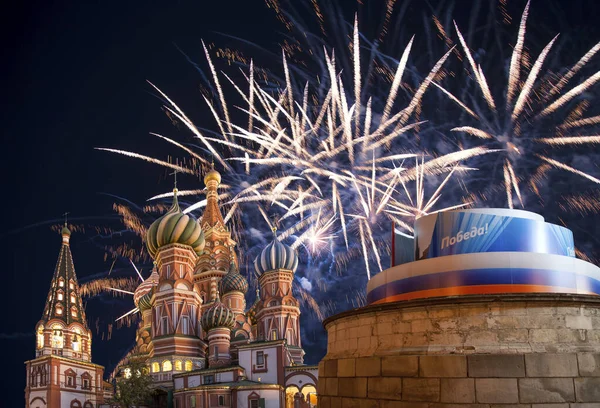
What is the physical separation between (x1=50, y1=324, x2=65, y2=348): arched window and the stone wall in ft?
125

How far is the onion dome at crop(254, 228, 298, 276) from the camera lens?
51219mm

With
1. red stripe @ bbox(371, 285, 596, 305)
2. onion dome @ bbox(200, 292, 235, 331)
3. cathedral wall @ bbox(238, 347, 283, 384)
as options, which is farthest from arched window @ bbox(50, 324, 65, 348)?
red stripe @ bbox(371, 285, 596, 305)

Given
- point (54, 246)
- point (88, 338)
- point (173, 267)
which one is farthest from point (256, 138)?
point (54, 246)

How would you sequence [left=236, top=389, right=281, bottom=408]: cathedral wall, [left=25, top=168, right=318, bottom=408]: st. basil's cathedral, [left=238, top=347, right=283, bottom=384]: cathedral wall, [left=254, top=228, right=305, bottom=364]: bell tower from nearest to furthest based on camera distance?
[left=236, top=389, right=281, bottom=408]: cathedral wall
[left=25, top=168, right=318, bottom=408]: st. basil's cathedral
[left=238, top=347, right=283, bottom=384]: cathedral wall
[left=254, top=228, right=305, bottom=364]: bell tower

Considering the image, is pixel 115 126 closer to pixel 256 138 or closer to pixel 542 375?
pixel 256 138

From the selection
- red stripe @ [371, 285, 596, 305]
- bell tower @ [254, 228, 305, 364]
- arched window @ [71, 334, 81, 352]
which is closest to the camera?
red stripe @ [371, 285, 596, 305]

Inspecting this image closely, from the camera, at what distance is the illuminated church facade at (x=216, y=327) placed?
3958 cm

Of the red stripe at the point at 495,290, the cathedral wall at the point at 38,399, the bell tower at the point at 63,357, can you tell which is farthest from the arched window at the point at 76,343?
the red stripe at the point at 495,290

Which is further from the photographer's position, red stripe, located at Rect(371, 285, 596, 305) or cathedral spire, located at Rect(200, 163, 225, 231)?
cathedral spire, located at Rect(200, 163, 225, 231)

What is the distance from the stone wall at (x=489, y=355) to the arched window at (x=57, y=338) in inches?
1505

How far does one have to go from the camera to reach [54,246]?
2574 inches

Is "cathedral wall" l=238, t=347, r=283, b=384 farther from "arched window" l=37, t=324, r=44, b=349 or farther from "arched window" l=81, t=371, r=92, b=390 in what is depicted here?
"arched window" l=37, t=324, r=44, b=349

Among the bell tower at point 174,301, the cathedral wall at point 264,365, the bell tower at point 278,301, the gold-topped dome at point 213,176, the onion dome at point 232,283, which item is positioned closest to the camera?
the cathedral wall at point 264,365

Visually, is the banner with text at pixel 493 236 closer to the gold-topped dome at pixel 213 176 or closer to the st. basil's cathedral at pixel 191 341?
the st. basil's cathedral at pixel 191 341
